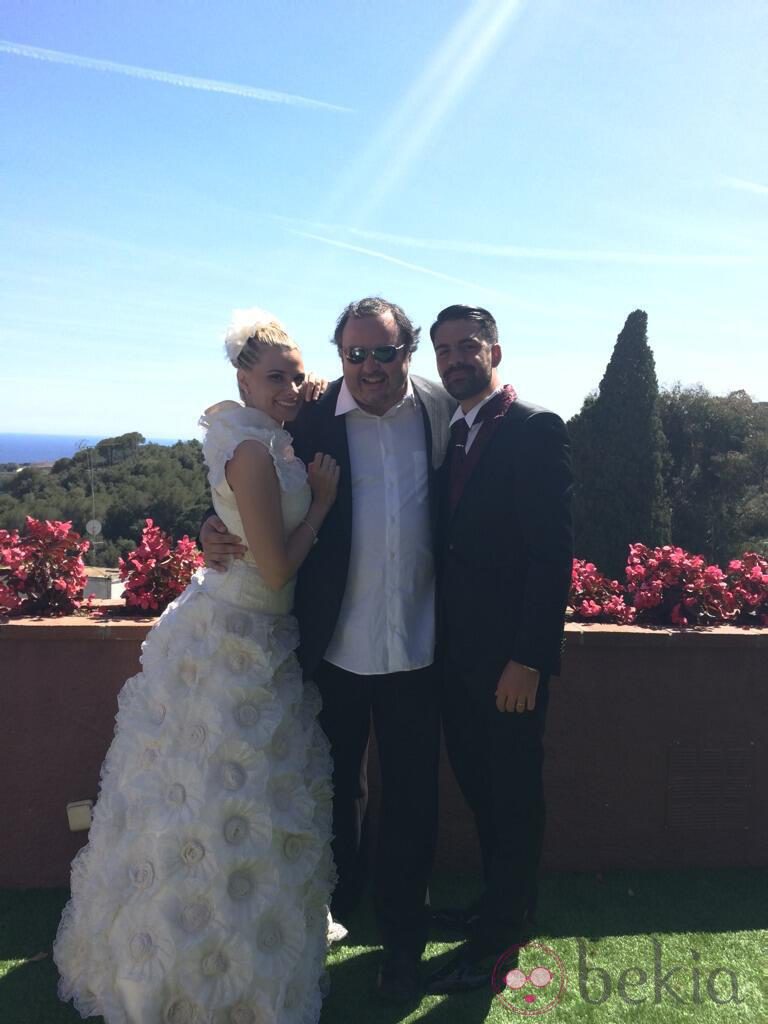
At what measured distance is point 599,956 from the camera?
2.89 metres

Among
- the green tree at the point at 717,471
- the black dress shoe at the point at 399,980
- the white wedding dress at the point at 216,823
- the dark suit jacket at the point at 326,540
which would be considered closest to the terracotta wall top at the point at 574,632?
the white wedding dress at the point at 216,823

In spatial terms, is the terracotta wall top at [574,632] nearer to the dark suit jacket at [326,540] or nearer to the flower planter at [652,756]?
the flower planter at [652,756]

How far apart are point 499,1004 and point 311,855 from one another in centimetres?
78

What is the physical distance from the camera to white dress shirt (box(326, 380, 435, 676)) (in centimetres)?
270

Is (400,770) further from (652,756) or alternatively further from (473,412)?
(652,756)

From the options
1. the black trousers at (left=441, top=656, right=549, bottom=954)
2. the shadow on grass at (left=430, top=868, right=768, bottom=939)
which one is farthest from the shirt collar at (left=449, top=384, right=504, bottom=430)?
the shadow on grass at (left=430, top=868, right=768, bottom=939)

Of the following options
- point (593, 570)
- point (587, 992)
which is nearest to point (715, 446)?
point (593, 570)

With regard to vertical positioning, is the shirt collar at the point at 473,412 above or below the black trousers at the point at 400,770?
above

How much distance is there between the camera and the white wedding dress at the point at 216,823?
2359 millimetres

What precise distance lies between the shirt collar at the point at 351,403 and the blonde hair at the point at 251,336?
25 cm

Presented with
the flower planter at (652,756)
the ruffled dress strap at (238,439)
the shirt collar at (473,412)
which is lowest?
the flower planter at (652,756)

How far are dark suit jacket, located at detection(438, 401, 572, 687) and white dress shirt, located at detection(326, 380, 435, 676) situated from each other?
0.30ft

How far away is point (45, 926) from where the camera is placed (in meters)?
3.05

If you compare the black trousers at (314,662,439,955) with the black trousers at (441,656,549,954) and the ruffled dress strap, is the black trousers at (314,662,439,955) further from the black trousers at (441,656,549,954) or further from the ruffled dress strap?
the ruffled dress strap
